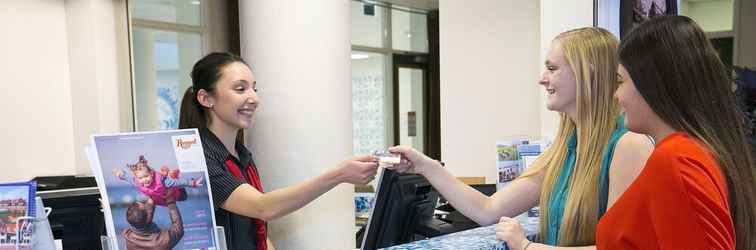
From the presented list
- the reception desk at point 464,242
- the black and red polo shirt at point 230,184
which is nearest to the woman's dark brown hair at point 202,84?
the black and red polo shirt at point 230,184

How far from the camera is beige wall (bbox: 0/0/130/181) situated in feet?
13.7

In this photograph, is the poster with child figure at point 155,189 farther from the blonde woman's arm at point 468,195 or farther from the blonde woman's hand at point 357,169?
the blonde woman's arm at point 468,195

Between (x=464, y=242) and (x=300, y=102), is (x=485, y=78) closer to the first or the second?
(x=300, y=102)

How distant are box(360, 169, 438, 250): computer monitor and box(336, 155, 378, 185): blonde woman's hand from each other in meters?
0.20

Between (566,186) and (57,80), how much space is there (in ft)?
13.9

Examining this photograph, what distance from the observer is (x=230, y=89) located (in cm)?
202

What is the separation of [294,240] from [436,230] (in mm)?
705

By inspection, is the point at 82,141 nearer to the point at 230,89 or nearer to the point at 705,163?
the point at 230,89

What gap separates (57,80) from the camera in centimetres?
445

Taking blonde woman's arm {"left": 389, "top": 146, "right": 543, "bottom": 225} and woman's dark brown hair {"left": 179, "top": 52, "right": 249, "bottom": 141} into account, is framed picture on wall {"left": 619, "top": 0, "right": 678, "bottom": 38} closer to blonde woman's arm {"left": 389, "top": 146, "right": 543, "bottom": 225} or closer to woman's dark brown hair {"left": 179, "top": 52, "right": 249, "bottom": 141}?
blonde woman's arm {"left": 389, "top": 146, "right": 543, "bottom": 225}

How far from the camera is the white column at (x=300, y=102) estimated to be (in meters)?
2.26

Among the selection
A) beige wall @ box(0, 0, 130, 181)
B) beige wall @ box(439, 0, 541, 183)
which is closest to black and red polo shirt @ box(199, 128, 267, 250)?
beige wall @ box(439, 0, 541, 183)

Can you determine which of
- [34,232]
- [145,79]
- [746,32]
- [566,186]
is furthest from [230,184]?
[746,32]

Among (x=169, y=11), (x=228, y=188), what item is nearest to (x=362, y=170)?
(x=228, y=188)
